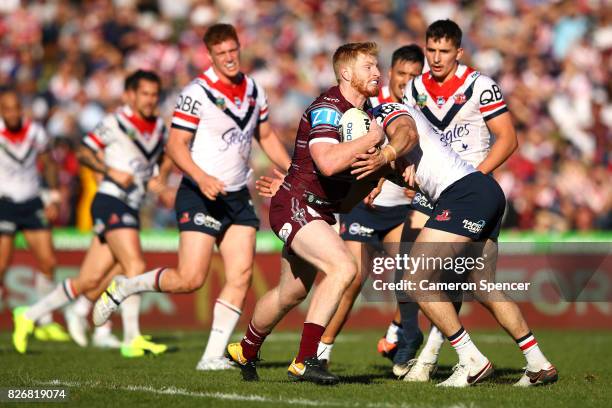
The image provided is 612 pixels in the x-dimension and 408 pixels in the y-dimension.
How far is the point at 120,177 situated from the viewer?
13195 millimetres

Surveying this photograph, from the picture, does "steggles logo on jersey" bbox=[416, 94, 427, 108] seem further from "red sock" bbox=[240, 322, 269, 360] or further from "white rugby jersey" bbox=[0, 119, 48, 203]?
"white rugby jersey" bbox=[0, 119, 48, 203]

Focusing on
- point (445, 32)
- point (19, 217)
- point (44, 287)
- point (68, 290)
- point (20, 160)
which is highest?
point (445, 32)

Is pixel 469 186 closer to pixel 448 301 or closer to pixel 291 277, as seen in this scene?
pixel 448 301

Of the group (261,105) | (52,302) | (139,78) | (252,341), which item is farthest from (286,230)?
(52,302)

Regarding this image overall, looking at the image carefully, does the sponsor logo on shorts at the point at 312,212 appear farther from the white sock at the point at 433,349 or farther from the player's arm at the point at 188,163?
the white sock at the point at 433,349

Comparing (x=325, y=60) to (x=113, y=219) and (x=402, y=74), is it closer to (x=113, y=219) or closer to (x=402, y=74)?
(x=113, y=219)

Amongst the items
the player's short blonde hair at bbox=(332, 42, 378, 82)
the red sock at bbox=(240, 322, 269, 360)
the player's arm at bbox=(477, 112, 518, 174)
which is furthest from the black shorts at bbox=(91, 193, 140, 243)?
the player's short blonde hair at bbox=(332, 42, 378, 82)

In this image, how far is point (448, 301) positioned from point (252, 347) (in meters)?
1.77

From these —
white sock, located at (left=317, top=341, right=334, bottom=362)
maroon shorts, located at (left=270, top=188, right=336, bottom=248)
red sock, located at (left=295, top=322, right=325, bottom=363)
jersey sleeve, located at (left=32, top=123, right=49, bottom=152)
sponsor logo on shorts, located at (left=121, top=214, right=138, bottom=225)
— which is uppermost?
jersey sleeve, located at (left=32, top=123, right=49, bottom=152)

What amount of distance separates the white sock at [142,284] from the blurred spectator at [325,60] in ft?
27.1

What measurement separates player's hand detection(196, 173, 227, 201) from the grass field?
174 cm

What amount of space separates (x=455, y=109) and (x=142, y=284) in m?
3.71

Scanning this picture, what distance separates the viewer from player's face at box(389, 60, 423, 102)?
1132 cm

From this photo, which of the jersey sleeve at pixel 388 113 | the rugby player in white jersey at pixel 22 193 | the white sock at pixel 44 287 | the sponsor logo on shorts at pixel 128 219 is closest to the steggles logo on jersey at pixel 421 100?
the jersey sleeve at pixel 388 113
